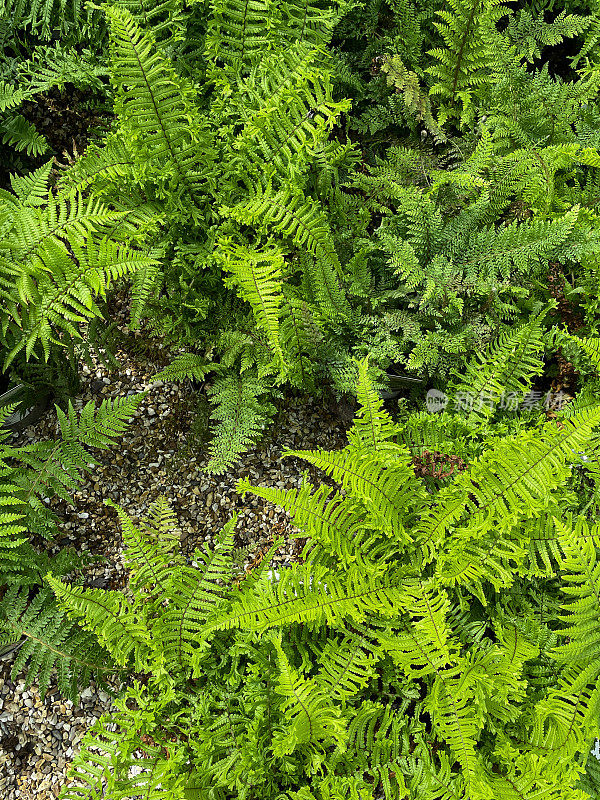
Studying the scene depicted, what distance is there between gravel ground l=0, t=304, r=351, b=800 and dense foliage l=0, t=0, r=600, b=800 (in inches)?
7.5

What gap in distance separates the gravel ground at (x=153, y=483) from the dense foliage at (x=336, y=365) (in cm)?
19

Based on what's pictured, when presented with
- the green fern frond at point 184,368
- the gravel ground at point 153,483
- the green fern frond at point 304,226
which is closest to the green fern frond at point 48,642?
the gravel ground at point 153,483

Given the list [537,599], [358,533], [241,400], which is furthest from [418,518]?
[241,400]

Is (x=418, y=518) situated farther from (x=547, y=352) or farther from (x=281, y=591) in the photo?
(x=547, y=352)

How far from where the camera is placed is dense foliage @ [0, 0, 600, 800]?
2389mm

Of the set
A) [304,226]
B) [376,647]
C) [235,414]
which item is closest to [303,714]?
[376,647]

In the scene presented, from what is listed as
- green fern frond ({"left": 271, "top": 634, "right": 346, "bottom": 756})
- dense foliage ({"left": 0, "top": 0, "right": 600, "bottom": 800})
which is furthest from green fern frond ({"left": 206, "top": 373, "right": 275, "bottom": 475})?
green fern frond ({"left": 271, "top": 634, "right": 346, "bottom": 756})

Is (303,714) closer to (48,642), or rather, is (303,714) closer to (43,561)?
(48,642)

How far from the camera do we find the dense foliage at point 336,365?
2389 mm

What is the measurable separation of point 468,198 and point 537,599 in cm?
220

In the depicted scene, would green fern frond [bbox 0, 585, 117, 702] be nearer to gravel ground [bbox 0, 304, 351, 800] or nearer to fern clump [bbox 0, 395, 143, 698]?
fern clump [bbox 0, 395, 143, 698]

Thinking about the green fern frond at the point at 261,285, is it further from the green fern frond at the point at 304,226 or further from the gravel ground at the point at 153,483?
the gravel ground at the point at 153,483

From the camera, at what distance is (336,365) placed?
3.08 m

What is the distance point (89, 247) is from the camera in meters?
2.70
